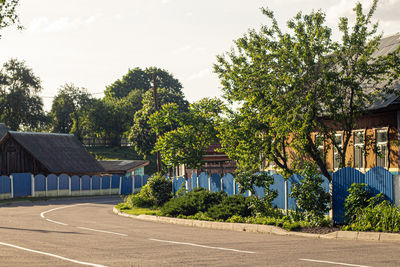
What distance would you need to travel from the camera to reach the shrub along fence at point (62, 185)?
47.5m

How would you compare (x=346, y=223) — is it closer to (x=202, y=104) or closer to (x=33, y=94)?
(x=202, y=104)

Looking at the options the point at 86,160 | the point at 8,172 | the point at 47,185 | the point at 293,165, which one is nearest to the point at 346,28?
the point at 293,165

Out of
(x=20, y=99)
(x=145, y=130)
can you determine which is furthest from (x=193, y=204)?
(x=20, y=99)

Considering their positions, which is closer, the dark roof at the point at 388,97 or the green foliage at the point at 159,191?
the dark roof at the point at 388,97

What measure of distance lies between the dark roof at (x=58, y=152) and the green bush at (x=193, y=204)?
32.8m

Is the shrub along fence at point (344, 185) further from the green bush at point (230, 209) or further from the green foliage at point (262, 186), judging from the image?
the green bush at point (230, 209)

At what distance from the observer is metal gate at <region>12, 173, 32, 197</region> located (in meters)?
47.8

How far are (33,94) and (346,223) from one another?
8186 centimetres

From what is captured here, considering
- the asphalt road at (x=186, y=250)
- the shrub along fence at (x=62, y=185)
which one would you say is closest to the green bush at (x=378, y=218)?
the asphalt road at (x=186, y=250)

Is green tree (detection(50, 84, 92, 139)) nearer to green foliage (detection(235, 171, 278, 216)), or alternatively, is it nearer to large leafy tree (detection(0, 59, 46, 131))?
large leafy tree (detection(0, 59, 46, 131))

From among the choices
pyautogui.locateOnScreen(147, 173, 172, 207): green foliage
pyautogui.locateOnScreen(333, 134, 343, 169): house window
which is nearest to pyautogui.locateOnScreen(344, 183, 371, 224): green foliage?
pyautogui.locateOnScreen(333, 134, 343, 169): house window

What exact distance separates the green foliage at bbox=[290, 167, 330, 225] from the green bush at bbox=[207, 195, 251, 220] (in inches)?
104

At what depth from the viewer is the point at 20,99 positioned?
289 feet

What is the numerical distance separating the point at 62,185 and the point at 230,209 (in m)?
33.7
